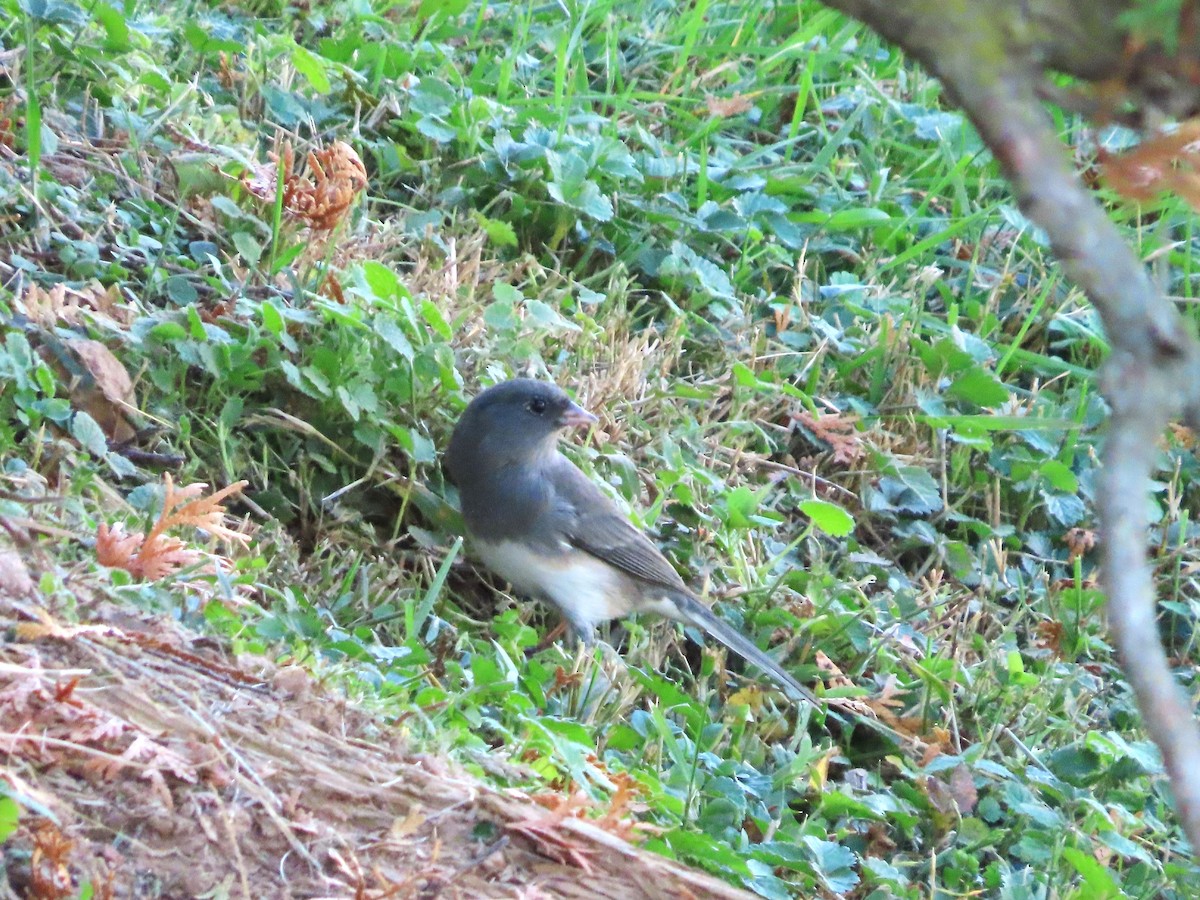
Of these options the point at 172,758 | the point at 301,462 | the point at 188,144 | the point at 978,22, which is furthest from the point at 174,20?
the point at 978,22

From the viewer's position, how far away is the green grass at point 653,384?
335 cm

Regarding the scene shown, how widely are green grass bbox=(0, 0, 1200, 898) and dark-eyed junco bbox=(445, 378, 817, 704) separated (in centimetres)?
10

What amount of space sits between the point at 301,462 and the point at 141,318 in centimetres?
54

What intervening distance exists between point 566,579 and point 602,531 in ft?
0.57

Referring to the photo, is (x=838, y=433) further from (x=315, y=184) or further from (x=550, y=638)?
(x=315, y=184)

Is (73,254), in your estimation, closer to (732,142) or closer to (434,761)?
(434,761)

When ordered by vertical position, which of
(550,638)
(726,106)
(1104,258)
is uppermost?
(1104,258)

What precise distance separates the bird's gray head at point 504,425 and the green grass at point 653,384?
5.5 inches

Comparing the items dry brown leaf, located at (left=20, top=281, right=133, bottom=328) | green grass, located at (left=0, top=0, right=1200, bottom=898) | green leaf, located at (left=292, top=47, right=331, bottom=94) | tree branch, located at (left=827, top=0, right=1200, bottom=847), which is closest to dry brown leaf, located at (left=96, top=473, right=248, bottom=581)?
green grass, located at (left=0, top=0, right=1200, bottom=898)

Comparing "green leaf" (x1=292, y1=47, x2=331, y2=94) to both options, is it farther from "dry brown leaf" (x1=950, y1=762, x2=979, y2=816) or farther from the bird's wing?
"dry brown leaf" (x1=950, y1=762, x2=979, y2=816)

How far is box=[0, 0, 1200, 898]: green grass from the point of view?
3.35m

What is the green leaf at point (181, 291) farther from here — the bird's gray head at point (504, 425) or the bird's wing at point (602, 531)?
the bird's wing at point (602, 531)

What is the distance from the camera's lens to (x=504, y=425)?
13.2ft

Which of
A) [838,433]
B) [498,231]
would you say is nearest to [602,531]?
[838,433]
